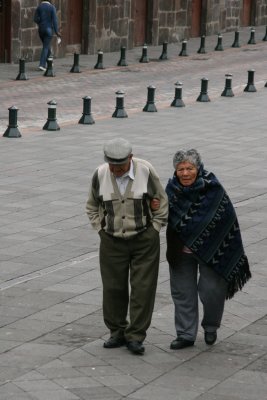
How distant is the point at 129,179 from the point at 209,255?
799mm

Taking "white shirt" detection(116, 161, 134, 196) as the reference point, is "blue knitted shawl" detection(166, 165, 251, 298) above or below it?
below

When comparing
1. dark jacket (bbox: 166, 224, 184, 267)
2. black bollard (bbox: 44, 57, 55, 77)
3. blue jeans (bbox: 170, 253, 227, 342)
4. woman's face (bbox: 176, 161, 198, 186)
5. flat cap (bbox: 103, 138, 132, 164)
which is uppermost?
flat cap (bbox: 103, 138, 132, 164)

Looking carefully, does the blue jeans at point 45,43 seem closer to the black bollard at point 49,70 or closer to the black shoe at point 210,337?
the black bollard at point 49,70

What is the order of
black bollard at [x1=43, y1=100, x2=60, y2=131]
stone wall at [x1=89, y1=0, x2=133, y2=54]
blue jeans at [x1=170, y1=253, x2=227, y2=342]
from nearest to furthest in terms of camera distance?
blue jeans at [x1=170, y1=253, x2=227, y2=342], black bollard at [x1=43, y1=100, x2=60, y2=131], stone wall at [x1=89, y1=0, x2=133, y2=54]

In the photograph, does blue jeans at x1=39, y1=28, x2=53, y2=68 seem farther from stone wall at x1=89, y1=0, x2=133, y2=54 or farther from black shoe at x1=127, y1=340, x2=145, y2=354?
black shoe at x1=127, y1=340, x2=145, y2=354

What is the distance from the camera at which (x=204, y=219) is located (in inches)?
370

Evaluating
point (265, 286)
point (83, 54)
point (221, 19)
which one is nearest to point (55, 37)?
point (83, 54)

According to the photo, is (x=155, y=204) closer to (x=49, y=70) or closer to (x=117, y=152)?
(x=117, y=152)

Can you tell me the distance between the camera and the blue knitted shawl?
9.38m

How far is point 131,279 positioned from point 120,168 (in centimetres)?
82

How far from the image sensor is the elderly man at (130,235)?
9.33m

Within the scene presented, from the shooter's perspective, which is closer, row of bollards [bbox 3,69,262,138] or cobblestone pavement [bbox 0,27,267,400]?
cobblestone pavement [bbox 0,27,267,400]

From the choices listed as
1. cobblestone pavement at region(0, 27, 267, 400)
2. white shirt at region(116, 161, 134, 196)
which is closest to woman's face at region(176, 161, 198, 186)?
white shirt at region(116, 161, 134, 196)

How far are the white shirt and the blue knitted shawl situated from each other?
32cm
